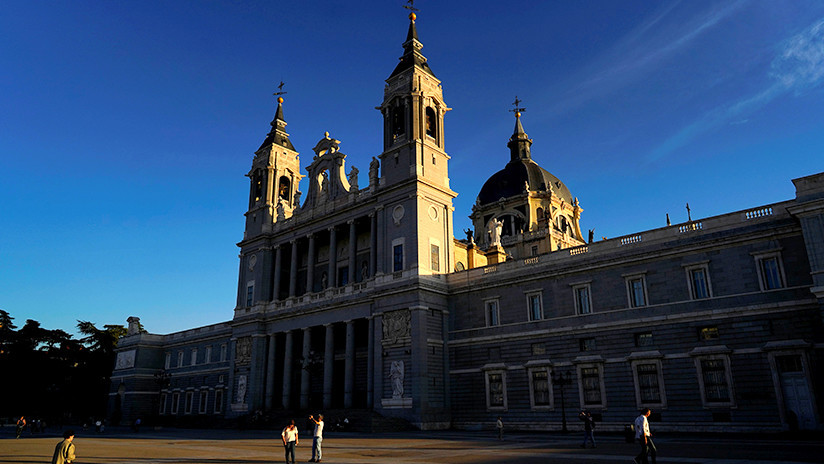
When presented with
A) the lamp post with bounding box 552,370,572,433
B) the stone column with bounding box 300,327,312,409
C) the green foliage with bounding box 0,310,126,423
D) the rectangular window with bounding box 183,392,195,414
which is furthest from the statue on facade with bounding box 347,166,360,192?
the green foliage with bounding box 0,310,126,423

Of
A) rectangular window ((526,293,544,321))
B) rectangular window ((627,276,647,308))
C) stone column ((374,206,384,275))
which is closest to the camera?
rectangular window ((627,276,647,308))

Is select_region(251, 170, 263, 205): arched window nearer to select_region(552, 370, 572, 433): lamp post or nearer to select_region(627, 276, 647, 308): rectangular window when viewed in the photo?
select_region(552, 370, 572, 433): lamp post

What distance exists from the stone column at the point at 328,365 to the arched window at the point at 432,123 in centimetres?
1882

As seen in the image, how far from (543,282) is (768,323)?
1352 cm

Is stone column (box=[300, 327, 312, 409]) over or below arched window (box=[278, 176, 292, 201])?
below

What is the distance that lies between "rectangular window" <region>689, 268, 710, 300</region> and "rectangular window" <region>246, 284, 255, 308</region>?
41495mm

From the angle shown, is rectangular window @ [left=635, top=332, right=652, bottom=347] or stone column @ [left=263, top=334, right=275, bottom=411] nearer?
rectangular window @ [left=635, top=332, right=652, bottom=347]

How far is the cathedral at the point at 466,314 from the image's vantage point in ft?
100

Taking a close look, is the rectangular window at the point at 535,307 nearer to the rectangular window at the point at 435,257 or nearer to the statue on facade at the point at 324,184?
the rectangular window at the point at 435,257

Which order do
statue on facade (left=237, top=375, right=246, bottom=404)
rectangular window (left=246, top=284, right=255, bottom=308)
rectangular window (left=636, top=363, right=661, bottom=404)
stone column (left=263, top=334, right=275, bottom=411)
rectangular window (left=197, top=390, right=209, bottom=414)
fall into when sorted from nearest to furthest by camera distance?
1. rectangular window (left=636, top=363, right=661, bottom=404)
2. stone column (left=263, top=334, right=275, bottom=411)
3. statue on facade (left=237, top=375, right=246, bottom=404)
4. rectangular window (left=246, top=284, right=255, bottom=308)
5. rectangular window (left=197, top=390, right=209, bottom=414)

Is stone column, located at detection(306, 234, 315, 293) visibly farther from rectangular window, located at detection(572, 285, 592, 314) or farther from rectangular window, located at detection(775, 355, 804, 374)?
rectangular window, located at detection(775, 355, 804, 374)

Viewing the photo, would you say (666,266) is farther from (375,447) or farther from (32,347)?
(32,347)

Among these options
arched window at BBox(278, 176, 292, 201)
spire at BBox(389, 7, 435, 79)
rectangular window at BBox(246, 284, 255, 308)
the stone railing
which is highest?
spire at BBox(389, 7, 435, 79)

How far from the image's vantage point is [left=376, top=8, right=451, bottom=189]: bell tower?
156 feet
